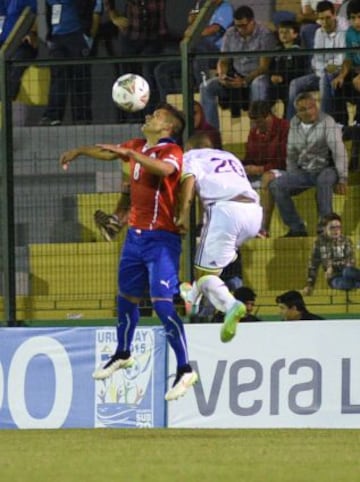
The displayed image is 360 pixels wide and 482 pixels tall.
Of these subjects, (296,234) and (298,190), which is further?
(296,234)

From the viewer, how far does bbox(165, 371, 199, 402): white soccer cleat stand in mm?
11680

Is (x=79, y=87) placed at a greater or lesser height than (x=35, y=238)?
greater

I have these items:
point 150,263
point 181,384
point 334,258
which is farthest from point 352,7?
point 181,384

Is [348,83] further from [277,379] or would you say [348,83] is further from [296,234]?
[277,379]

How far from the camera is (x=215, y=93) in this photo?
16.0m

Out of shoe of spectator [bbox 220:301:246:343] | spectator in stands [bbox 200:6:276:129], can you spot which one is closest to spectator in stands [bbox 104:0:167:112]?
spectator in stands [bbox 200:6:276:129]

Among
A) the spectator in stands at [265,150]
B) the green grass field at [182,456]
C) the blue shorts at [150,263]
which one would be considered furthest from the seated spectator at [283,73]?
the green grass field at [182,456]

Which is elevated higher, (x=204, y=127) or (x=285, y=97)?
(x=285, y=97)

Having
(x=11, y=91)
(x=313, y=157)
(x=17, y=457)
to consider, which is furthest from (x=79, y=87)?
(x=17, y=457)

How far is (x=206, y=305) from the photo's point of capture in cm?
1489

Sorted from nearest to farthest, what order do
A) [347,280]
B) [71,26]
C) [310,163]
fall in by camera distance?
[347,280] < [310,163] < [71,26]

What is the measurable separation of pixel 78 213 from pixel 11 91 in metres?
1.97

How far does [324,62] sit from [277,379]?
4.38 m

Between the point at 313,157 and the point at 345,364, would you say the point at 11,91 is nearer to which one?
the point at 313,157
